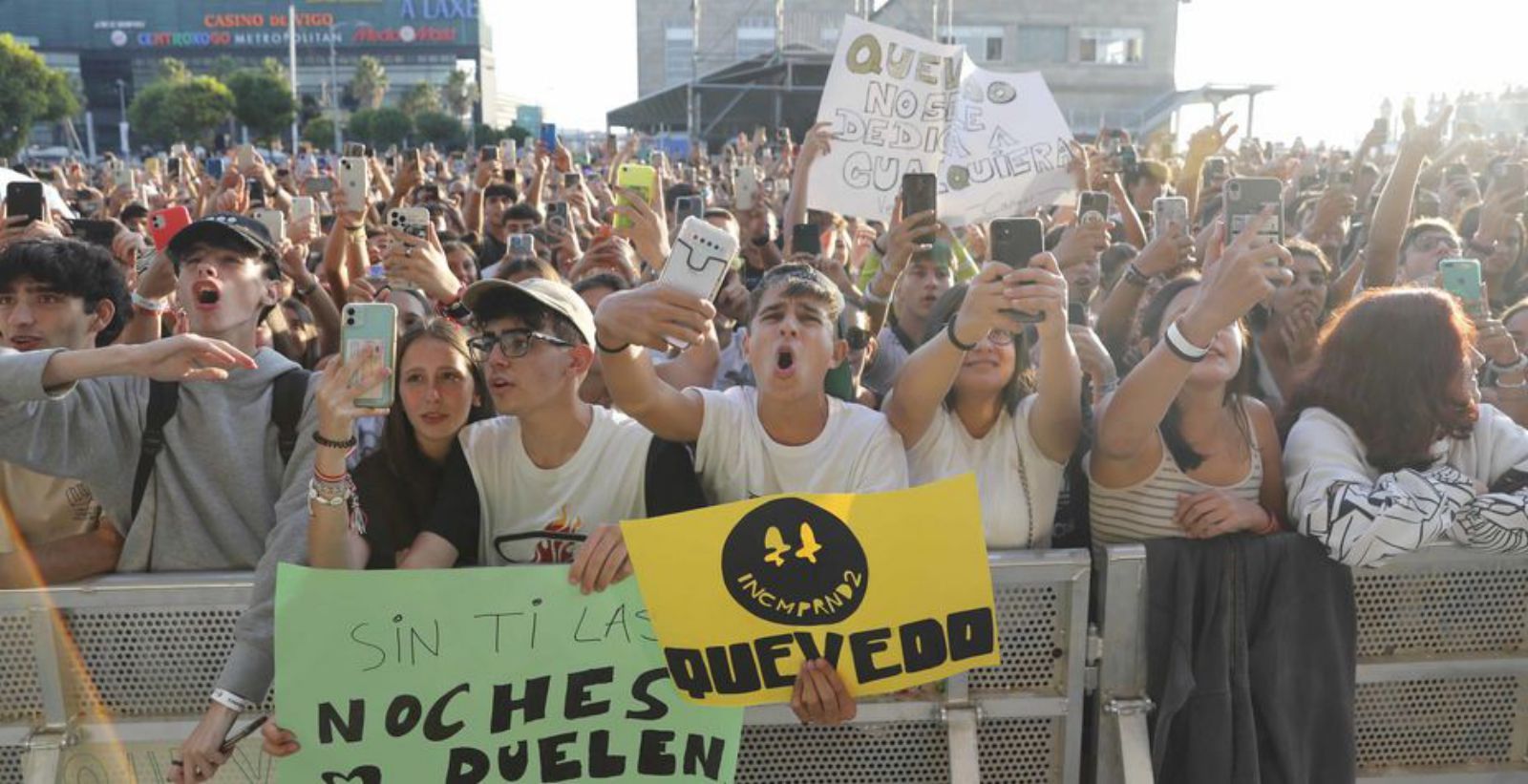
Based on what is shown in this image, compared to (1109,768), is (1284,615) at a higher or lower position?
higher

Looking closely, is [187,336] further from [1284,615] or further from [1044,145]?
[1044,145]

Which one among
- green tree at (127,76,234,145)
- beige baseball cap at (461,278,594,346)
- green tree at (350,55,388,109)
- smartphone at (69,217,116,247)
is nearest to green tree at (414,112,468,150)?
green tree at (127,76,234,145)

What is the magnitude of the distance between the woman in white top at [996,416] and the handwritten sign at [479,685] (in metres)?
0.93

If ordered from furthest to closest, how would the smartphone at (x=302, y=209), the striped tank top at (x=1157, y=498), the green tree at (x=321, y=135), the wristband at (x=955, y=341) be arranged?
the green tree at (x=321, y=135) → the smartphone at (x=302, y=209) → the striped tank top at (x=1157, y=498) → the wristband at (x=955, y=341)

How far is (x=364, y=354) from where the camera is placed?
2.42m

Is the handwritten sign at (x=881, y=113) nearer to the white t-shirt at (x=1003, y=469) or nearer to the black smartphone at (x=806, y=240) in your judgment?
the black smartphone at (x=806, y=240)

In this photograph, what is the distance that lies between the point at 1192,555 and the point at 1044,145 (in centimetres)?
546

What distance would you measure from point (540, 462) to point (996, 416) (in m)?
1.24

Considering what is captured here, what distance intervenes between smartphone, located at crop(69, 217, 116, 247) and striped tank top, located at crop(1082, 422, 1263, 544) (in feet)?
17.9

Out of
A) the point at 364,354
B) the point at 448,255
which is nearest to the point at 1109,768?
the point at 364,354

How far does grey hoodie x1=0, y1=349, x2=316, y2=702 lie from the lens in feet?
9.02

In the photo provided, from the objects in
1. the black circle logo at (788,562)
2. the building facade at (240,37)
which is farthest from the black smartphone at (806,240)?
the building facade at (240,37)

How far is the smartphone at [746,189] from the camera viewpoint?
303 inches

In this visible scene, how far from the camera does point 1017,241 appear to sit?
2.71 metres
